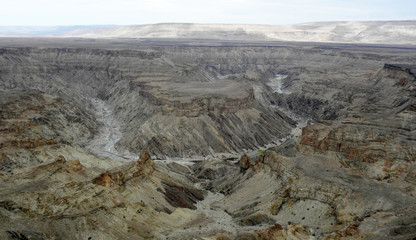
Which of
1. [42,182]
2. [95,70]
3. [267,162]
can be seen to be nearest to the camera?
[42,182]

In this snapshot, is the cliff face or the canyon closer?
the canyon

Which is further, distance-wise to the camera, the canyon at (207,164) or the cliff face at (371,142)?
the cliff face at (371,142)

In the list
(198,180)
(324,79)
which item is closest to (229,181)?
(198,180)

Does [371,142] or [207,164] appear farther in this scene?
[207,164]

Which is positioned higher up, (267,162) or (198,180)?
(267,162)

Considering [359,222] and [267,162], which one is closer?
[359,222]

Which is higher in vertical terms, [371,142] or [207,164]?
[371,142]

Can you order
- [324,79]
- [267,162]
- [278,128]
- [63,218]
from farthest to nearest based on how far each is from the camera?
[324,79]
[278,128]
[267,162]
[63,218]

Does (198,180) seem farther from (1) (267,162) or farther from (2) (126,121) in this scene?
(2) (126,121)
